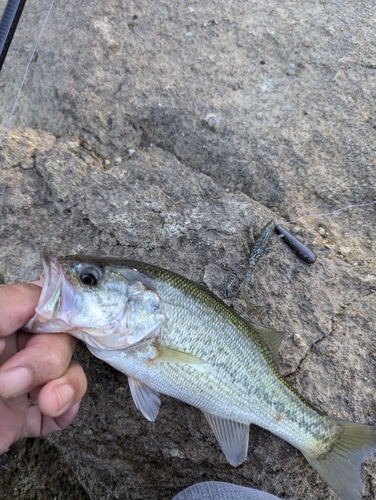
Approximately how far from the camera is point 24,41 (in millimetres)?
3725

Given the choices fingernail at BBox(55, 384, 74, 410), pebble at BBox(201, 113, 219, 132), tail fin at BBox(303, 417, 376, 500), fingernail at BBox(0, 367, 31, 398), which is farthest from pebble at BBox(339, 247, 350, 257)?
fingernail at BBox(0, 367, 31, 398)

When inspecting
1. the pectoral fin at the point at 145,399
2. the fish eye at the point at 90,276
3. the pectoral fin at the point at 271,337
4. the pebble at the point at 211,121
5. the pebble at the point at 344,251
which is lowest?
the pectoral fin at the point at 145,399

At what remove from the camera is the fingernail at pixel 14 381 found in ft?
6.10

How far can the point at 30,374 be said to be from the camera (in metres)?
1.92

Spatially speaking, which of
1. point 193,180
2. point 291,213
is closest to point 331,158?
point 291,213

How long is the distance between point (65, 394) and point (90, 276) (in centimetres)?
62

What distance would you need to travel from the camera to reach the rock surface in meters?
2.75

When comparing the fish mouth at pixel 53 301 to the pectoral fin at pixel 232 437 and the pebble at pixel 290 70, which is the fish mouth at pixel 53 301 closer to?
the pectoral fin at pixel 232 437

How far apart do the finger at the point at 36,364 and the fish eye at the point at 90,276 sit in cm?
30

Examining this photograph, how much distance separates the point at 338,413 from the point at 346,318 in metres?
0.63

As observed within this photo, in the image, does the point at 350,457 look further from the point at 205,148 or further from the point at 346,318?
the point at 205,148

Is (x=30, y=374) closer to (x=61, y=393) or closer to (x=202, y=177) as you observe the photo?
(x=61, y=393)

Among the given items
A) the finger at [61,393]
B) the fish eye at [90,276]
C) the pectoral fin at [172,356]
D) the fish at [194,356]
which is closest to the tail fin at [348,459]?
the fish at [194,356]

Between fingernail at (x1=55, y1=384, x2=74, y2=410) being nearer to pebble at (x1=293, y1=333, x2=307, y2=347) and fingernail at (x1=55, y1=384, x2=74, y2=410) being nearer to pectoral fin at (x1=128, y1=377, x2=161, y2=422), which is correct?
pectoral fin at (x1=128, y1=377, x2=161, y2=422)
